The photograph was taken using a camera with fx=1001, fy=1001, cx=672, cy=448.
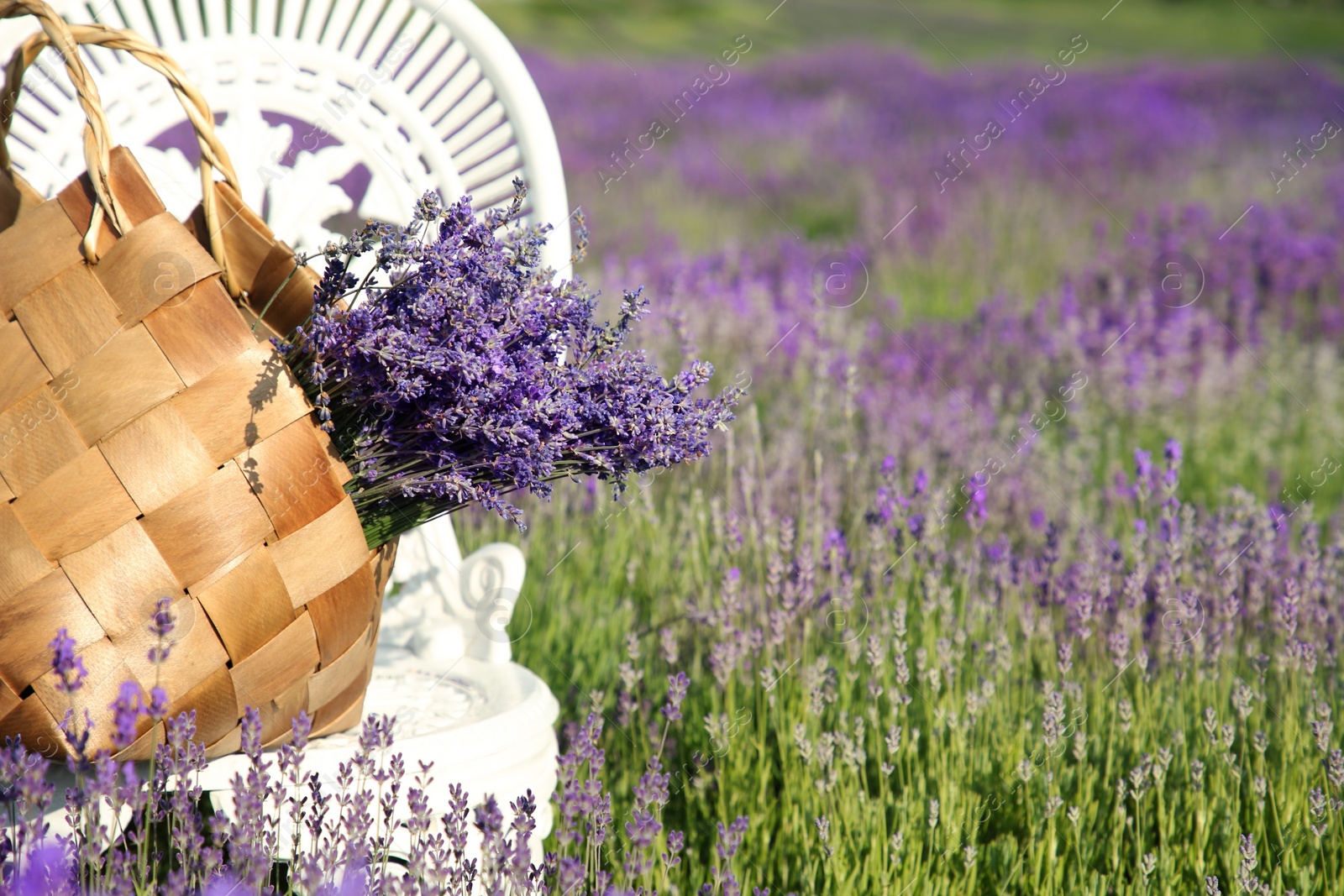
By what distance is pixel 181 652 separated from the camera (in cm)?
100

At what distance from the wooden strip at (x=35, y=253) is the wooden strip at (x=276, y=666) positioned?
436mm

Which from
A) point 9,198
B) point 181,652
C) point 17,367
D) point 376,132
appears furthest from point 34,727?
point 376,132

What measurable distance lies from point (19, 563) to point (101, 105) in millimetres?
493

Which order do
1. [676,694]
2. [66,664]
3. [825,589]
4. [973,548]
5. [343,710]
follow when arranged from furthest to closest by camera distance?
1. [973,548]
2. [825,589]
3. [676,694]
4. [343,710]
5. [66,664]

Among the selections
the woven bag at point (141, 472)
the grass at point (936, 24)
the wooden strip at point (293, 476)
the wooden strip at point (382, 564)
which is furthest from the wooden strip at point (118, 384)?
the grass at point (936, 24)

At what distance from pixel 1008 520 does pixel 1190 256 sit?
315 centimetres

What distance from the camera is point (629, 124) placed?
871 cm

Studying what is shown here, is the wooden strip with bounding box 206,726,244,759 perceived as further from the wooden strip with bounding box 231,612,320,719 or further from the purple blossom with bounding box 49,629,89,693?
the purple blossom with bounding box 49,629,89,693

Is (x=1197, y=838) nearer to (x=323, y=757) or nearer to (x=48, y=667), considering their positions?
(x=323, y=757)

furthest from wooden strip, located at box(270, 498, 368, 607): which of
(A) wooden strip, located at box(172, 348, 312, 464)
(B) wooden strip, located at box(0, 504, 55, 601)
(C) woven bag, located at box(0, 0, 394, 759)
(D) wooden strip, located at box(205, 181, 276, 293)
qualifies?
(D) wooden strip, located at box(205, 181, 276, 293)

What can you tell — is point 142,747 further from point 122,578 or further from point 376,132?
point 376,132

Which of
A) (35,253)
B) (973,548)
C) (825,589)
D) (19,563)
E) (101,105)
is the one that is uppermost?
(101,105)

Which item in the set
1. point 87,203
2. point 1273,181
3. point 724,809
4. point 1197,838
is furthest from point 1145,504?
point 1273,181

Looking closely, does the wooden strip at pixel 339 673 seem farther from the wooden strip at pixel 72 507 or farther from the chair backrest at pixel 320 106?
the chair backrest at pixel 320 106
